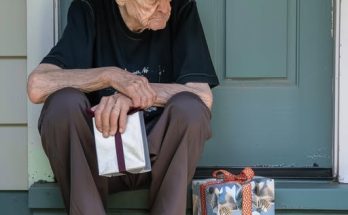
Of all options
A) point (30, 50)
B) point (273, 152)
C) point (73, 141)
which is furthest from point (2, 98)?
point (273, 152)

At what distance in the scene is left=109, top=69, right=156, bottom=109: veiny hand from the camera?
85.7 inches

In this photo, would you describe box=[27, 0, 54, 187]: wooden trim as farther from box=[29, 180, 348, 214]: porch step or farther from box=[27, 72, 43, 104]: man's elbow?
box=[27, 72, 43, 104]: man's elbow

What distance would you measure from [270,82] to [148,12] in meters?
0.75

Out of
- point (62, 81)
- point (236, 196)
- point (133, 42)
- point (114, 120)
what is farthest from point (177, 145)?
point (133, 42)

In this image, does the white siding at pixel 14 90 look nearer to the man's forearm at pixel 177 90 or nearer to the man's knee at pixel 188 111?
the man's forearm at pixel 177 90

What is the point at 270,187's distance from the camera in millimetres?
2426

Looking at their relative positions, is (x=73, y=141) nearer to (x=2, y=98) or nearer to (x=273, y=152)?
(x=2, y=98)

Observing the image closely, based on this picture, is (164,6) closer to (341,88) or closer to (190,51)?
(190,51)

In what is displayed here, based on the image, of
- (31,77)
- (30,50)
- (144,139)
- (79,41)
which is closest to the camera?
(144,139)

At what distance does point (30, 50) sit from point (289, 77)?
106 centimetres

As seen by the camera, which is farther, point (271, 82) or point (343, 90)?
point (271, 82)

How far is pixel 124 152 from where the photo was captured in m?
2.09

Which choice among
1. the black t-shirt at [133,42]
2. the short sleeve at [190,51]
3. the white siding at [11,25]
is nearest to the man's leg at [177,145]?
the short sleeve at [190,51]

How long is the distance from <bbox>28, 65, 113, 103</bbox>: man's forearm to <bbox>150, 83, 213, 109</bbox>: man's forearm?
0.18 meters
